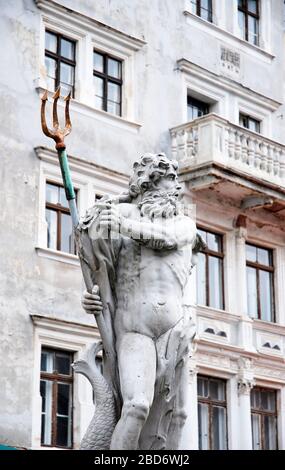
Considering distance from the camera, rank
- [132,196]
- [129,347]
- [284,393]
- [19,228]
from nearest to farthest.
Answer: [129,347], [132,196], [19,228], [284,393]

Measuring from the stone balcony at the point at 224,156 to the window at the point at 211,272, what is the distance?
126 centimetres

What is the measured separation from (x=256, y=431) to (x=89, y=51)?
26.4 feet

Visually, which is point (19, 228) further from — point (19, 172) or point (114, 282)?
point (114, 282)

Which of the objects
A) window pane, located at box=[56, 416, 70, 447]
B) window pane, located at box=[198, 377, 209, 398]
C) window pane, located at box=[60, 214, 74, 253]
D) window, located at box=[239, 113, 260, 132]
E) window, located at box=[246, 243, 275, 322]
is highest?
window, located at box=[239, 113, 260, 132]

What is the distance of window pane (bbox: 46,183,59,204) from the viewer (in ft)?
74.0

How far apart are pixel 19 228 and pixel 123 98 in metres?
4.17

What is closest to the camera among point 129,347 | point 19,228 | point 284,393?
point 129,347

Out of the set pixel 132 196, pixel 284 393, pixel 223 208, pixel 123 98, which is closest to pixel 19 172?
pixel 123 98

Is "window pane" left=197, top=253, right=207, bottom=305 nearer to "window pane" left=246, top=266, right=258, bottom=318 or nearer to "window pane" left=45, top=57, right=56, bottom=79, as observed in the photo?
"window pane" left=246, top=266, right=258, bottom=318

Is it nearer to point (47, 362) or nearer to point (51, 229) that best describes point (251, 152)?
point (51, 229)

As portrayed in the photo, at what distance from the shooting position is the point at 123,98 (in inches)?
973

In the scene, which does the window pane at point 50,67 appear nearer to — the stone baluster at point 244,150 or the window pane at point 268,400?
the stone baluster at point 244,150

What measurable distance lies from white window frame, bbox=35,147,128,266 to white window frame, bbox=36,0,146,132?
39.9 inches

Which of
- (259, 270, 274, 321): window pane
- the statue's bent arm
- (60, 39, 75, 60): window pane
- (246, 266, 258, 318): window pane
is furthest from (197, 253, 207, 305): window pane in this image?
the statue's bent arm
